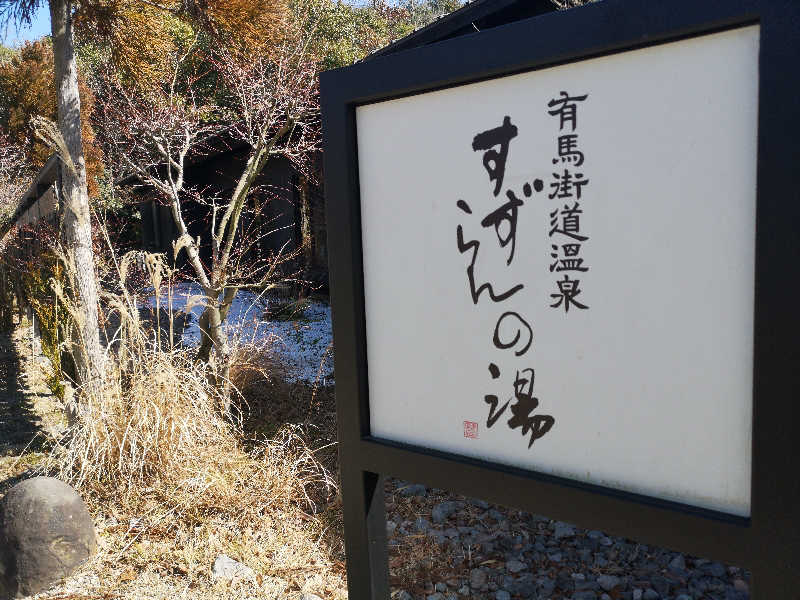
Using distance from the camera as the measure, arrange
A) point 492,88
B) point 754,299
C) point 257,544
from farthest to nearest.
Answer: point 257,544, point 492,88, point 754,299

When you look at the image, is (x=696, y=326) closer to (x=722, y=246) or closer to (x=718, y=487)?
(x=722, y=246)

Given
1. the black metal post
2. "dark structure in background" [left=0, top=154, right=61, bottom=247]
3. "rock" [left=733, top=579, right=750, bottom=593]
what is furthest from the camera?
"dark structure in background" [left=0, top=154, right=61, bottom=247]

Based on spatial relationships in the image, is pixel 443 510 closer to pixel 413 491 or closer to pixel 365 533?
pixel 413 491

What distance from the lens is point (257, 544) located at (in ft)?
11.2

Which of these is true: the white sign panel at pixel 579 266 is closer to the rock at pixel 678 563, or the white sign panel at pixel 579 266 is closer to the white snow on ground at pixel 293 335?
the rock at pixel 678 563

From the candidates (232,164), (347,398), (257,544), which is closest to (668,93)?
(347,398)

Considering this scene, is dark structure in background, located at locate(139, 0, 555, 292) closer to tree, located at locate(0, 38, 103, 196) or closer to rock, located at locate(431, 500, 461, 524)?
tree, located at locate(0, 38, 103, 196)

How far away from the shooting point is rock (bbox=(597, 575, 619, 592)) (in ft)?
10.5

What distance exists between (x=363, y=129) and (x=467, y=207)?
1.23 ft

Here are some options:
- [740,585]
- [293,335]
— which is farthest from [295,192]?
[740,585]

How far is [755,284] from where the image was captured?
1094 mm

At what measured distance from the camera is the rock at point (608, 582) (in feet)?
Result: 10.5

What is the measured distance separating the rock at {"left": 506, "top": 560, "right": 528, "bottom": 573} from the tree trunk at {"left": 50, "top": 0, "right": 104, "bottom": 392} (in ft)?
10.2

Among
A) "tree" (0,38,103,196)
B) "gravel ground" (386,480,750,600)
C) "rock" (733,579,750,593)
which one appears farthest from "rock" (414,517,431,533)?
"tree" (0,38,103,196)
